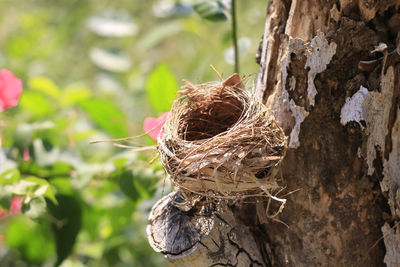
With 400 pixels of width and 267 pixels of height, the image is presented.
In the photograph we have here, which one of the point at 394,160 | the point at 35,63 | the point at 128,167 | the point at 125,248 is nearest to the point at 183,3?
the point at 128,167

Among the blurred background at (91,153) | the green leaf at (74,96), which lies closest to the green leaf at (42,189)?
the blurred background at (91,153)

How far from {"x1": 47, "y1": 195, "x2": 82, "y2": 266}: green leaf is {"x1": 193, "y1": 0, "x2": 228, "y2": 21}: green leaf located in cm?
58

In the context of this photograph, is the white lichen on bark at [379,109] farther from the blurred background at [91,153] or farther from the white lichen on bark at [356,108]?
the blurred background at [91,153]

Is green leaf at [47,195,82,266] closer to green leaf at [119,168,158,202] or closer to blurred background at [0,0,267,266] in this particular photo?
blurred background at [0,0,267,266]

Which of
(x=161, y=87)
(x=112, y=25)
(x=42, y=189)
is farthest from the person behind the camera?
(x=112, y=25)

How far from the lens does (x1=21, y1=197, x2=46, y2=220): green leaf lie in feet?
3.29

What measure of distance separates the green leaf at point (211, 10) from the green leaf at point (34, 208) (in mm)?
573

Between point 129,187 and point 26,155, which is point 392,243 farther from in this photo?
point 26,155

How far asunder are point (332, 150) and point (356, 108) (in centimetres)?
8

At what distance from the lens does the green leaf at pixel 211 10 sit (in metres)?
1.14

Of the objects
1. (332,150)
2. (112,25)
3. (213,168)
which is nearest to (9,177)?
(213,168)

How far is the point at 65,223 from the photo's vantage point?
3.92 ft

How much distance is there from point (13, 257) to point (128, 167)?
94 centimetres

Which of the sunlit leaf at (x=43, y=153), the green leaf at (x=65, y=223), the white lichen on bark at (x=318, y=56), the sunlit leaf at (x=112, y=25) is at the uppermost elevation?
the white lichen on bark at (x=318, y=56)
